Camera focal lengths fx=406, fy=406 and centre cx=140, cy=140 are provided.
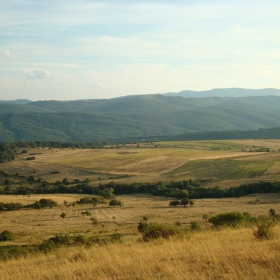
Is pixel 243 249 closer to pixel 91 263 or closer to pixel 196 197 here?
pixel 91 263

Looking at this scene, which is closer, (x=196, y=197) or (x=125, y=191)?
(x=196, y=197)

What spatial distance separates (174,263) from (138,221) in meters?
33.6

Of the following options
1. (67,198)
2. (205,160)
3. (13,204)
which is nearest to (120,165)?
(205,160)

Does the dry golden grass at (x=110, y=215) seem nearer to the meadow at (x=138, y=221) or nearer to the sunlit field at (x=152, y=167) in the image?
the meadow at (x=138, y=221)

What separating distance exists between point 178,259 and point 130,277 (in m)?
1.98

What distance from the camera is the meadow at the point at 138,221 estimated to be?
10922 millimetres

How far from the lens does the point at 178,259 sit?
465 inches

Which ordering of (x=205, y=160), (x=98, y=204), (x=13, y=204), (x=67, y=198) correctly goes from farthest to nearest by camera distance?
(x=205, y=160), (x=67, y=198), (x=98, y=204), (x=13, y=204)

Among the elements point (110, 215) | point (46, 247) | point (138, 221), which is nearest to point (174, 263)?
point (46, 247)

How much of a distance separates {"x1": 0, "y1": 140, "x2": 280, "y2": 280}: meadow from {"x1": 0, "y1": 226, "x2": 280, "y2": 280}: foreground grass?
3 cm

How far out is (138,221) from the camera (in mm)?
44406

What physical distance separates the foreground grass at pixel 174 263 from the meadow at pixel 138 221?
0.03 metres

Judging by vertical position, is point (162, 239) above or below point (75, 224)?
above

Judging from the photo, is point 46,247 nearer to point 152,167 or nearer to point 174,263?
point 174,263
